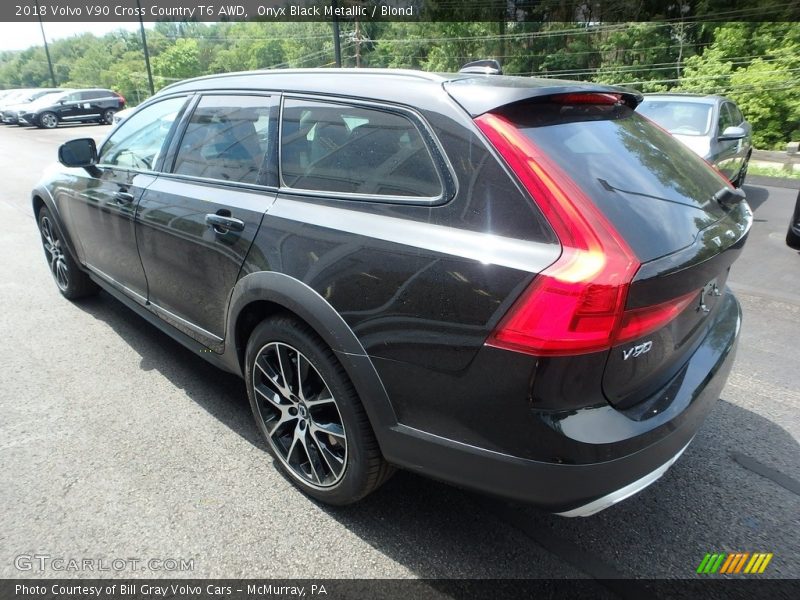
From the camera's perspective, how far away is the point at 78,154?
12.6 ft

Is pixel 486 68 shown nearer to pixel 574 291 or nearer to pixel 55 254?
pixel 574 291

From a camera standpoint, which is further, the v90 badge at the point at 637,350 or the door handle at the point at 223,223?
the door handle at the point at 223,223

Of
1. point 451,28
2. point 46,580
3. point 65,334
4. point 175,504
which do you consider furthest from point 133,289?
point 451,28

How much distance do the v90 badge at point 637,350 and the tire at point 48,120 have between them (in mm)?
34028

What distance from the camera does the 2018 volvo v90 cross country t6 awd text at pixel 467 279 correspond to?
1.66 metres

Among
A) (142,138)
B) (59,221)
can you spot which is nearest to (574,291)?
(142,138)

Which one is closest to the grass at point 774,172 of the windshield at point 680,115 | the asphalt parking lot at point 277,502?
the windshield at point 680,115

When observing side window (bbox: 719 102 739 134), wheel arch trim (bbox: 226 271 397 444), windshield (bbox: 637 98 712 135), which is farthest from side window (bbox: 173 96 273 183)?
side window (bbox: 719 102 739 134)

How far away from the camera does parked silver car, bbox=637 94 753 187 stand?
7004mm

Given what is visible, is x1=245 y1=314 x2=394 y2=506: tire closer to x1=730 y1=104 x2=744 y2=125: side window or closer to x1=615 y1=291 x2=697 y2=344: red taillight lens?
x1=615 y1=291 x2=697 y2=344: red taillight lens

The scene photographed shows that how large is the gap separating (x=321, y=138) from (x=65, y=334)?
3.05 metres

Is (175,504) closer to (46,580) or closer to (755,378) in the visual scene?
(46,580)

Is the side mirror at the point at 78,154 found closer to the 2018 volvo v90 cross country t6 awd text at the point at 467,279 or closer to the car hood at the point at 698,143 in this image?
the 2018 volvo v90 cross country t6 awd text at the point at 467,279

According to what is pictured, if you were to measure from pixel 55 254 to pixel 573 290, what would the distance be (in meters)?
4.80
